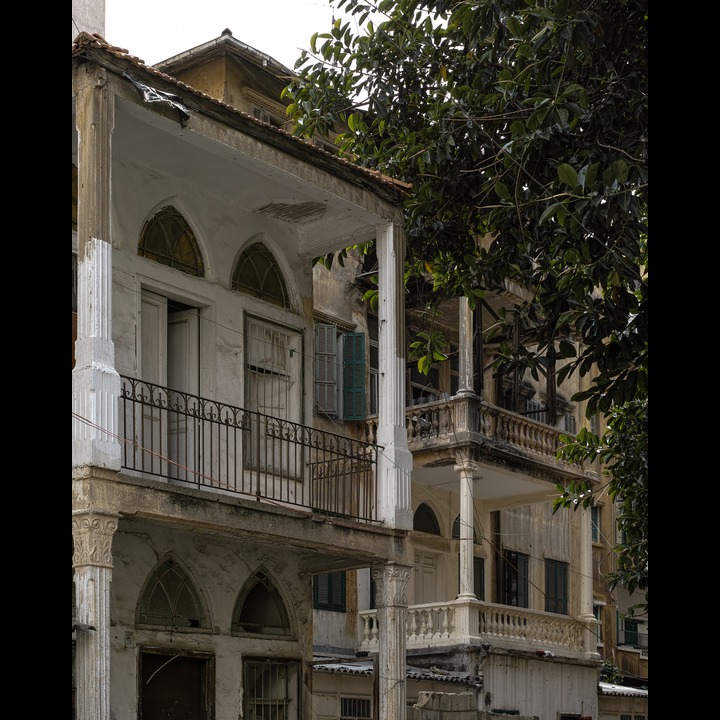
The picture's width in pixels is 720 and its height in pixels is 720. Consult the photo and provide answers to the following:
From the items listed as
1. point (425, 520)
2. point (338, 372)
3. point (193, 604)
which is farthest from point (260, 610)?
point (425, 520)

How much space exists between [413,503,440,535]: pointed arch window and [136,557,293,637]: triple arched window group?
7.47 meters

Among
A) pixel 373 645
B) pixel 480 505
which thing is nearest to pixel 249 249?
pixel 373 645

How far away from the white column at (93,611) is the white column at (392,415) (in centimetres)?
399

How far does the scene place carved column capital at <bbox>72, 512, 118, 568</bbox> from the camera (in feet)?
35.7

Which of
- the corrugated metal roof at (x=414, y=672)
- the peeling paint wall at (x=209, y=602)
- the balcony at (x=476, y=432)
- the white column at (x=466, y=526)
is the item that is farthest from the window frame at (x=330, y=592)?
the peeling paint wall at (x=209, y=602)

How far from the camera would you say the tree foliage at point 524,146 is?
38.2ft

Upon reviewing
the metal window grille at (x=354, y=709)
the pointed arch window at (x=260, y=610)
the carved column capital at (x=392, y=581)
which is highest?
the carved column capital at (x=392, y=581)

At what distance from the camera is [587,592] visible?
23406 millimetres

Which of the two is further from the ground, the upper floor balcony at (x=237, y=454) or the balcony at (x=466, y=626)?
the upper floor balcony at (x=237, y=454)

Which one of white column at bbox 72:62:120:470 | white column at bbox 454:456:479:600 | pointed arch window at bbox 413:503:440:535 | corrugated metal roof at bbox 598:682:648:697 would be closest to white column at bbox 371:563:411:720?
white column at bbox 72:62:120:470

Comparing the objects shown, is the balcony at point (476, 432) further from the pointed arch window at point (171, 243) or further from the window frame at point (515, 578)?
the pointed arch window at point (171, 243)
